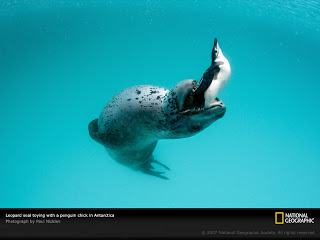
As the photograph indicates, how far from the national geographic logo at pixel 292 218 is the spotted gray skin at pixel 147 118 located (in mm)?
702

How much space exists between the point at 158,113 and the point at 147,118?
0.12m

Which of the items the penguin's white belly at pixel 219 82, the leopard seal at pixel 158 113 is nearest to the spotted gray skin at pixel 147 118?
the leopard seal at pixel 158 113

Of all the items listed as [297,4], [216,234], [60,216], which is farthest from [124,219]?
[297,4]

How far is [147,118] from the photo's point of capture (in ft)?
5.41

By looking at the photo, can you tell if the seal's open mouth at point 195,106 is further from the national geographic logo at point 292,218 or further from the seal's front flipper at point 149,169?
the seal's front flipper at point 149,169

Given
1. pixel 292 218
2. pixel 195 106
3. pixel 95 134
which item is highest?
pixel 95 134

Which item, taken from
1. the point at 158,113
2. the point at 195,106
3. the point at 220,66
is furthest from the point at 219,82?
the point at 158,113

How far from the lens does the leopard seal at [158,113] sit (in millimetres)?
1336

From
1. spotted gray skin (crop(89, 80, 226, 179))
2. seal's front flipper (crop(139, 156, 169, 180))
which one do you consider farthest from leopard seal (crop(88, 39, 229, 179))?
seal's front flipper (crop(139, 156, 169, 180))

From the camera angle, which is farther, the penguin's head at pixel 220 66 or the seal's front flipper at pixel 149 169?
the seal's front flipper at pixel 149 169

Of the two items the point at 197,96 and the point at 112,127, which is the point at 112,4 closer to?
the point at 112,127

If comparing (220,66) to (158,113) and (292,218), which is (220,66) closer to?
(158,113)

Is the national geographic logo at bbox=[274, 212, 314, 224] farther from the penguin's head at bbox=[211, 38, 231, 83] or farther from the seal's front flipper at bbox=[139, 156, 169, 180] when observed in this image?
the seal's front flipper at bbox=[139, 156, 169, 180]

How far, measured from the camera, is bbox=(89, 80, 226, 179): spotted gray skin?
1.39 meters
